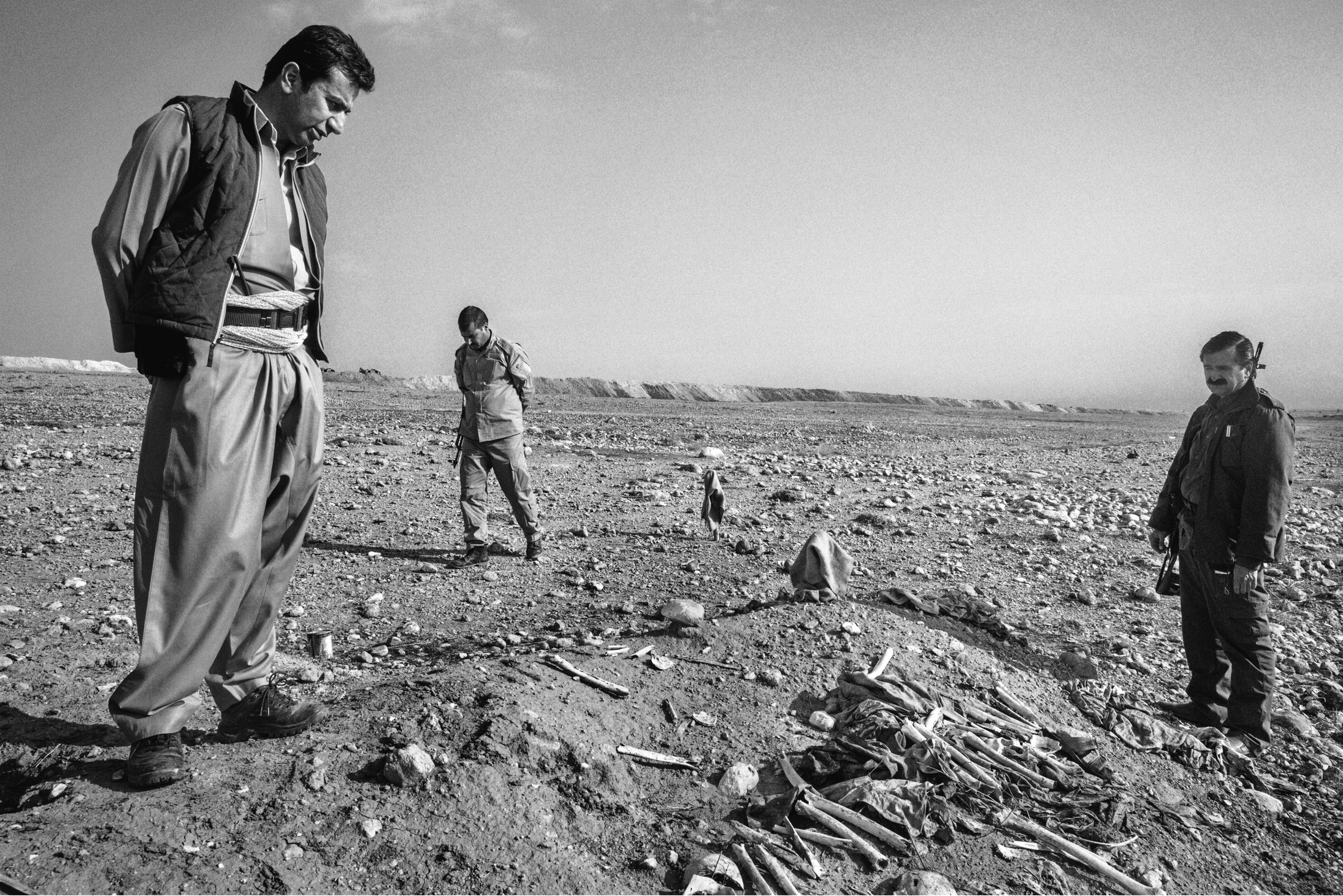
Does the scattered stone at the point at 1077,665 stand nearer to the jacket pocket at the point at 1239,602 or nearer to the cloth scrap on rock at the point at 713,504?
the jacket pocket at the point at 1239,602

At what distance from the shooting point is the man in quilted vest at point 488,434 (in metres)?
6.28

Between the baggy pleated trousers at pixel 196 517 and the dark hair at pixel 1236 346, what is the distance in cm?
422

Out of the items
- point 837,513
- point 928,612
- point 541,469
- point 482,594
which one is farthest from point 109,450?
point 928,612

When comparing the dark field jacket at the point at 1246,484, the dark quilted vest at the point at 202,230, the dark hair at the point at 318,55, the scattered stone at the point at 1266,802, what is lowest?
the scattered stone at the point at 1266,802

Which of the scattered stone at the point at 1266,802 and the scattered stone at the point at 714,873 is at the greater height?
the scattered stone at the point at 714,873

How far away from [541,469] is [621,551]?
391cm

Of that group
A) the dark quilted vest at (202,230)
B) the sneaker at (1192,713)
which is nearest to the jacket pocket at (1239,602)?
the sneaker at (1192,713)

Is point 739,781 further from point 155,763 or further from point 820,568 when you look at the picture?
A: point 155,763

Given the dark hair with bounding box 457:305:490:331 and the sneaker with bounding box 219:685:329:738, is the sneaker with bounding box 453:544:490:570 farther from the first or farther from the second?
the sneaker with bounding box 219:685:329:738

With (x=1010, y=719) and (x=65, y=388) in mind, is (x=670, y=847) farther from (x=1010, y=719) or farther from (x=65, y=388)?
(x=65, y=388)

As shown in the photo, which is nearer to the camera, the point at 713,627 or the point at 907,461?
the point at 713,627

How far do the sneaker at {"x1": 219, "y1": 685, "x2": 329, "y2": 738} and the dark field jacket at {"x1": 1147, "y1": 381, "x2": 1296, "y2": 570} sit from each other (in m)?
4.19

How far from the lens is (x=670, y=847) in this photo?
2721 mm

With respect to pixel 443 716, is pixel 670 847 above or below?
below
